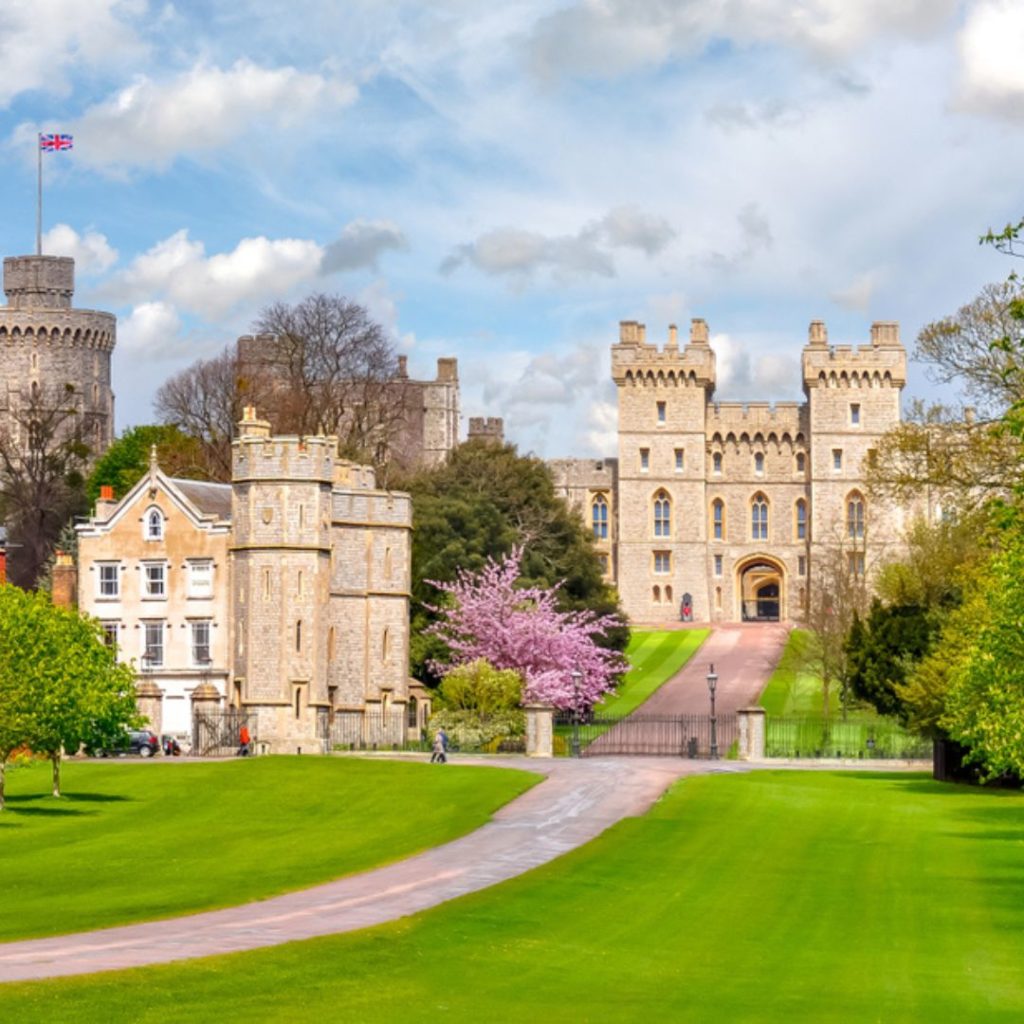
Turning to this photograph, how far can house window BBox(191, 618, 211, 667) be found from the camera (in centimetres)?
6656

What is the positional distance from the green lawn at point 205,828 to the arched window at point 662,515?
68.1 meters

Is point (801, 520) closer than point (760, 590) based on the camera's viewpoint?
Yes

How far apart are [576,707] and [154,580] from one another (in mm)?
13755

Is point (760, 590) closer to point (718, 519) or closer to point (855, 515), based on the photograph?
point (718, 519)

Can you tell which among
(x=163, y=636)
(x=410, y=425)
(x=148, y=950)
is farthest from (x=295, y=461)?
(x=410, y=425)

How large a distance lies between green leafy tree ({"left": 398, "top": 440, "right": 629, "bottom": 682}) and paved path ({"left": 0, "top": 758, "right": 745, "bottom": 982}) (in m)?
28.5

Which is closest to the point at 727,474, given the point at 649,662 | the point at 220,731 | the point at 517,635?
the point at 649,662

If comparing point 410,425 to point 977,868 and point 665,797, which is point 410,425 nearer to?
point 665,797

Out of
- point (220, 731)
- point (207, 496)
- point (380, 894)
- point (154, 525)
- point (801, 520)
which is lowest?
point (380, 894)

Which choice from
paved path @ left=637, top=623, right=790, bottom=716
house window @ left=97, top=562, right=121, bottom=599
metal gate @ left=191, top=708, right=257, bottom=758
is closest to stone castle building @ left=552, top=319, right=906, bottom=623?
paved path @ left=637, top=623, right=790, bottom=716

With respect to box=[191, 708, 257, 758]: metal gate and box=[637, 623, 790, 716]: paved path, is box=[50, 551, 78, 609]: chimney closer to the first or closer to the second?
box=[191, 708, 257, 758]: metal gate

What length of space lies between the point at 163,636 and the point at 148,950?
4446 centimetres

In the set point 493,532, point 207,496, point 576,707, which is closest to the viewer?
point 207,496

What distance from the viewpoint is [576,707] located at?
71.2 metres
